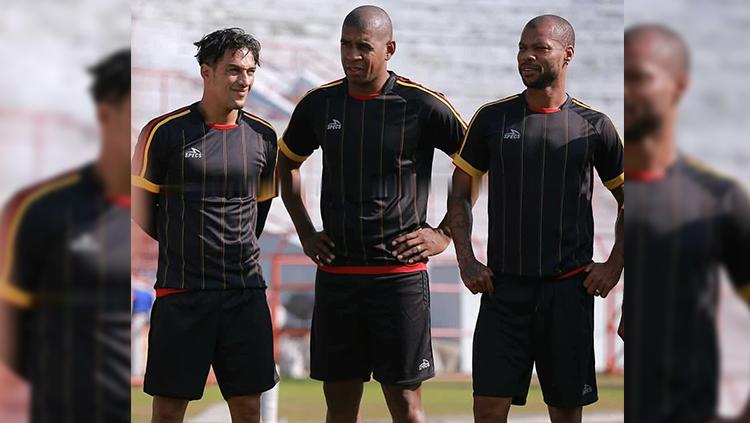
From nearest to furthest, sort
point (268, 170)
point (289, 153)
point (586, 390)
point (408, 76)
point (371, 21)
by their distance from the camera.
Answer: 1. point (586, 390)
2. point (371, 21)
3. point (268, 170)
4. point (289, 153)
5. point (408, 76)

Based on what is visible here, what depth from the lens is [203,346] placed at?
11.3 ft

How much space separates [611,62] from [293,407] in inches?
211

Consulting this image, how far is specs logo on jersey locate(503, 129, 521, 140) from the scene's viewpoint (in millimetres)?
3342

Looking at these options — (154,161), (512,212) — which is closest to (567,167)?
(512,212)

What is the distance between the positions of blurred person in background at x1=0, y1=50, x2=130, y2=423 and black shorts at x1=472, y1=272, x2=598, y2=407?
253cm

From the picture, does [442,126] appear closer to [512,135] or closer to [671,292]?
[512,135]

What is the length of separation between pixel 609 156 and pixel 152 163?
153cm

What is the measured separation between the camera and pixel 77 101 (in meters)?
0.84

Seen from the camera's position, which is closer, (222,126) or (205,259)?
(205,259)

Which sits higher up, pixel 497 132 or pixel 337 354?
pixel 497 132

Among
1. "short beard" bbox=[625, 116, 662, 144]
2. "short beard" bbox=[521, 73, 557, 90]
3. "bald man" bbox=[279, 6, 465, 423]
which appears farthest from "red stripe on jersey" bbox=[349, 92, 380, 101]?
"short beard" bbox=[625, 116, 662, 144]

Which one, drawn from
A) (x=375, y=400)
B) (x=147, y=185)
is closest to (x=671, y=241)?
(x=147, y=185)

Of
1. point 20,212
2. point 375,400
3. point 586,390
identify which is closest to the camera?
point 20,212

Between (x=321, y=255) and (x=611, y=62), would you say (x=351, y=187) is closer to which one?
(x=321, y=255)
